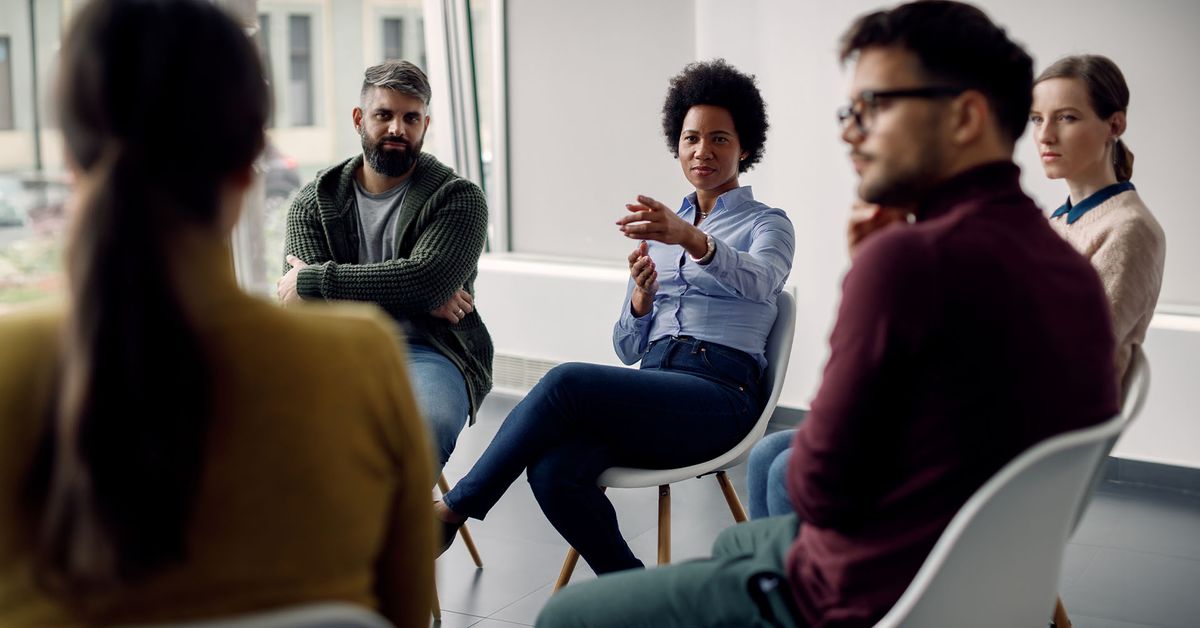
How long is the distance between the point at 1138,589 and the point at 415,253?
2.19 meters

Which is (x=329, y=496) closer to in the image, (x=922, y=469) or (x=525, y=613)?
(x=922, y=469)

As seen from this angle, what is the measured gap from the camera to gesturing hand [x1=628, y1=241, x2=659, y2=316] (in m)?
2.78

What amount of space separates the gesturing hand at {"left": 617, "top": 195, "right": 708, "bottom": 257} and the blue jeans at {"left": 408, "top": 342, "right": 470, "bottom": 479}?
0.62 metres

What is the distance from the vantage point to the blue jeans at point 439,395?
2713 millimetres

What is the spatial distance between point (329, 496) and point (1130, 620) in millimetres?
2551

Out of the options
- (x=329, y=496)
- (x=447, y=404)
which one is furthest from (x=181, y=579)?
(x=447, y=404)

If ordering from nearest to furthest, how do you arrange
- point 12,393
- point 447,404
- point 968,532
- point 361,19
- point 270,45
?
point 12,393 < point 968,532 < point 447,404 < point 270,45 < point 361,19

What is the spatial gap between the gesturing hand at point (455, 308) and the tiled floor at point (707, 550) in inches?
29.3

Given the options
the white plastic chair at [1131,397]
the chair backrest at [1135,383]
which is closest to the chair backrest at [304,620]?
the white plastic chair at [1131,397]

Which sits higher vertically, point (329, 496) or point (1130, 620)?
point (329, 496)

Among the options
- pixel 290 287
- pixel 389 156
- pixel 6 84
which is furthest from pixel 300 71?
pixel 290 287

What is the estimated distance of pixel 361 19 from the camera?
5613mm

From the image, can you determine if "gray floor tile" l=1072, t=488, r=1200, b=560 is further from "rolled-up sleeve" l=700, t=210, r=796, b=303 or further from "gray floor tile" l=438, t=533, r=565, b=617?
"gray floor tile" l=438, t=533, r=565, b=617

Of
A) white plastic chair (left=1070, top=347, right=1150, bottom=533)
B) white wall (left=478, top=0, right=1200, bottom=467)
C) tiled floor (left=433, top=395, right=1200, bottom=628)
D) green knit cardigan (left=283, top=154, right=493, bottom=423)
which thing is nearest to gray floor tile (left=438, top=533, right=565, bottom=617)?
tiled floor (left=433, top=395, right=1200, bottom=628)
